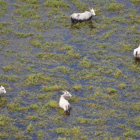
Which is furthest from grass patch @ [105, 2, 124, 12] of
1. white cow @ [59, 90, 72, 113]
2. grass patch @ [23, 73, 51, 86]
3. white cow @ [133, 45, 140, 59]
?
white cow @ [59, 90, 72, 113]

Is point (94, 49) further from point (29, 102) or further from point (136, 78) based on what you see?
point (29, 102)

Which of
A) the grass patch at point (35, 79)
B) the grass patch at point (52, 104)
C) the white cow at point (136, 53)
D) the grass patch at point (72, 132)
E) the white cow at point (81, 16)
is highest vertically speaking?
the white cow at point (81, 16)

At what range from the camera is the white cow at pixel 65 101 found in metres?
15.6

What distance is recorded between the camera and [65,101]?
1577 centimetres

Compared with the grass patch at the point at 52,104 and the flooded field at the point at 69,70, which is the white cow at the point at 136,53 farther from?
the grass patch at the point at 52,104

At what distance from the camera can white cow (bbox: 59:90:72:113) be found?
1562 centimetres

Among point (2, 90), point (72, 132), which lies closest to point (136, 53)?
point (72, 132)

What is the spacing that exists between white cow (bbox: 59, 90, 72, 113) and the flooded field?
10.3 inches

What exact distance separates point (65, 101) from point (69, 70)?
266 cm

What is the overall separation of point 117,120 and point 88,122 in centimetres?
107

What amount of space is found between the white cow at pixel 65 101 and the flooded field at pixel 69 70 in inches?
10.3

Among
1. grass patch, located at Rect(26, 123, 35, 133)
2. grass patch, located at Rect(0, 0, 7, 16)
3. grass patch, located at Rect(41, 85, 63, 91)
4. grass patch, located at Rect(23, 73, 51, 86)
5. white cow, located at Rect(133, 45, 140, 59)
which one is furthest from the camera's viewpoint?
grass patch, located at Rect(0, 0, 7, 16)

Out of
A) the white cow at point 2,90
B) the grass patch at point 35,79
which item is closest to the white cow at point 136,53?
the grass patch at point 35,79

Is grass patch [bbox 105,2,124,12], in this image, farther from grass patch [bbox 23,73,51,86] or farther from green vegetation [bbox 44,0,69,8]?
grass patch [bbox 23,73,51,86]
